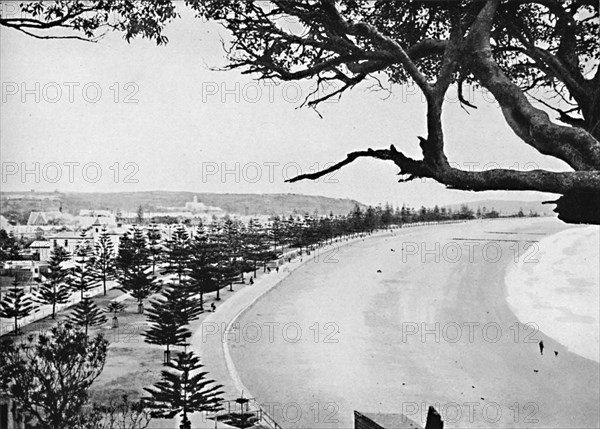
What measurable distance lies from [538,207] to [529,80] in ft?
2.34

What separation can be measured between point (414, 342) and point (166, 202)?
1564 mm

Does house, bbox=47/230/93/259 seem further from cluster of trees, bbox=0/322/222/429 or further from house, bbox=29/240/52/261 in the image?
cluster of trees, bbox=0/322/222/429

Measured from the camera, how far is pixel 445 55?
1915 mm

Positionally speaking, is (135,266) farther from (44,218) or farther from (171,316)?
(44,218)

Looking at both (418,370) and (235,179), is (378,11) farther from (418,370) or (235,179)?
(418,370)

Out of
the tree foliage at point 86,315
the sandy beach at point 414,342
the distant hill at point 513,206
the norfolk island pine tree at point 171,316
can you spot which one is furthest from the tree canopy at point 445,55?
the tree foliage at point 86,315

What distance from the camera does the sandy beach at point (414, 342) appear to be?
253 centimetres

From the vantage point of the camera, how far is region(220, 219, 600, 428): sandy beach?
8.30 ft

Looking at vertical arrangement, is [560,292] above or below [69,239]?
below

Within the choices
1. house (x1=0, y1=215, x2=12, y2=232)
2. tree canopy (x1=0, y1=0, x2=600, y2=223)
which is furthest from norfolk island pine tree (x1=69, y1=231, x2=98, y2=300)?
tree canopy (x1=0, y1=0, x2=600, y2=223)

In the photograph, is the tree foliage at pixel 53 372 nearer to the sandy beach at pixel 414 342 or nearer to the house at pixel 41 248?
the house at pixel 41 248

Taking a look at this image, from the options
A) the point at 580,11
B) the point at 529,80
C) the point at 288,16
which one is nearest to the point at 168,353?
the point at 288,16

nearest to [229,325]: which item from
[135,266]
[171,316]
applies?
[171,316]

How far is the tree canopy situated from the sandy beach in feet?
2.33
